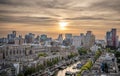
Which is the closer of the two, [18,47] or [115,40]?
[18,47]

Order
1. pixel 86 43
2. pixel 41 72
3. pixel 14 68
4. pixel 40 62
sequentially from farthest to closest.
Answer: pixel 86 43
pixel 40 62
pixel 41 72
pixel 14 68

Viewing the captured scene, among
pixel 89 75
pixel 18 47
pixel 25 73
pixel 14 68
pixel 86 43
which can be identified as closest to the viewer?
pixel 89 75

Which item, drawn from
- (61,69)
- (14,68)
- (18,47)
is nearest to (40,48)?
(18,47)

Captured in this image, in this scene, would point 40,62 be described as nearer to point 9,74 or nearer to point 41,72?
point 41,72

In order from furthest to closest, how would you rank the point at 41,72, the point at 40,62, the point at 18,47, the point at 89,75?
the point at 18,47 → the point at 40,62 → the point at 41,72 → the point at 89,75

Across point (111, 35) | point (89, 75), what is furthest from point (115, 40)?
point (89, 75)

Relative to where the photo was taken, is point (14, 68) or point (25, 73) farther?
point (25, 73)

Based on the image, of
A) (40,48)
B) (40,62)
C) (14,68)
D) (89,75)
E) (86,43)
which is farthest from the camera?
(86,43)

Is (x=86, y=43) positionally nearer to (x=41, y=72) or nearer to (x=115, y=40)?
(x=115, y=40)

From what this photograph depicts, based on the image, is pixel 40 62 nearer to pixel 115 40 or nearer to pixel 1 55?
pixel 1 55
